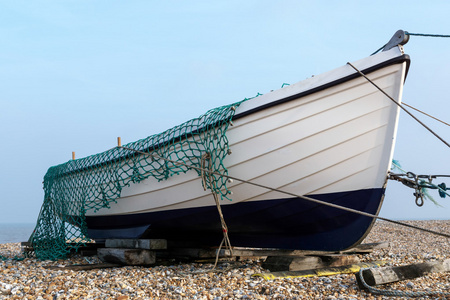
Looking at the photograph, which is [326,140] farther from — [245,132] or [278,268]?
[278,268]

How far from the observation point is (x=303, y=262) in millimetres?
4629

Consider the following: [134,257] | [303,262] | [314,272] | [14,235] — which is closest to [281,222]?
[303,262]

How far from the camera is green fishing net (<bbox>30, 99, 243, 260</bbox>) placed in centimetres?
460

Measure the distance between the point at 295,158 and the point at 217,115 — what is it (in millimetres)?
991

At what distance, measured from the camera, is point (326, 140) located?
14.0ft

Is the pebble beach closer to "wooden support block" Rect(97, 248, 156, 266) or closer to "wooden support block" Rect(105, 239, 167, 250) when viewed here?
"wooden support block" Rect(97, 248, 156, 266)

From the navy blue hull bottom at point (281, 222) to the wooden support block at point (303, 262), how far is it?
182 millimetres

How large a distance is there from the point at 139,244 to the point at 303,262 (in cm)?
214

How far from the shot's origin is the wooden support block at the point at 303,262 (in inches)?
180

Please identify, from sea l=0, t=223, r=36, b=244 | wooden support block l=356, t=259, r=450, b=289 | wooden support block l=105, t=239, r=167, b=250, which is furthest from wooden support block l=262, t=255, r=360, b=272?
sea l=0, t=223, r=36, b=244

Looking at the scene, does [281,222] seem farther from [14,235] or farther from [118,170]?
[14,235]

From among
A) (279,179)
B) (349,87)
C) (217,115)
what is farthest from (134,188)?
(349,87)

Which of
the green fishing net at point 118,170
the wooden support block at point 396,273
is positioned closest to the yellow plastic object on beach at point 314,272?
the wooden support block at point 396,273

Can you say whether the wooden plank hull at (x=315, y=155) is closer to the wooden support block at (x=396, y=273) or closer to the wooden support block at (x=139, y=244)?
the wooden support block at (x=396, y=273)
